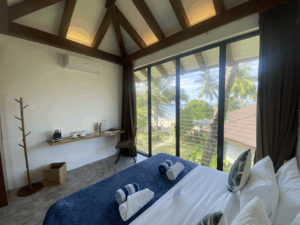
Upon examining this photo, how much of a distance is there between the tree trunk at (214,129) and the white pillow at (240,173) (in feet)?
3.41

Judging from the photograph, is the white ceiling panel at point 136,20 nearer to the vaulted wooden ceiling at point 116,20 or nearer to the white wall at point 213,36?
the vaulted wooden ceiling at point 116,20

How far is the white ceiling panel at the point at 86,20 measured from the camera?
7.77 ft

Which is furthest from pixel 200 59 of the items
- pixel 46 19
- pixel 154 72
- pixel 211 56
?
pixel 46 19

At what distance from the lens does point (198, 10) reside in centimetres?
204

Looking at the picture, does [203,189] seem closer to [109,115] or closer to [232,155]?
[232,155]

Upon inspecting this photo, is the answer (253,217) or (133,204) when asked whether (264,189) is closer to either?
(253,217)

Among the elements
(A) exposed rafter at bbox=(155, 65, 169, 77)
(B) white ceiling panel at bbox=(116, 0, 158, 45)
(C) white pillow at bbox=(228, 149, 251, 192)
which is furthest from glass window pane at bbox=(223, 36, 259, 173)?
(B) white ceiling panel at bbox=(116, 0, 158, 45)

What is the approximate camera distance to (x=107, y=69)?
10.6ft

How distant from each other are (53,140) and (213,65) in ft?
10.5

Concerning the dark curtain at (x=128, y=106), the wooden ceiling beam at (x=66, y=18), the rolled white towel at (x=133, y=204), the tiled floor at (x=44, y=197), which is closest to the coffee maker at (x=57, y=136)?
the tiled floor at (x=44, y=197)

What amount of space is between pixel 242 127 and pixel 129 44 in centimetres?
305

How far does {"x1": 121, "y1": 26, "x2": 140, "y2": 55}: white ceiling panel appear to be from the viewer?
3046mm

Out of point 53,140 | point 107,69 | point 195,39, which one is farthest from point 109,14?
point 53,140

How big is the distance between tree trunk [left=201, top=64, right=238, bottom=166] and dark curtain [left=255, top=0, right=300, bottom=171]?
1.39ft
